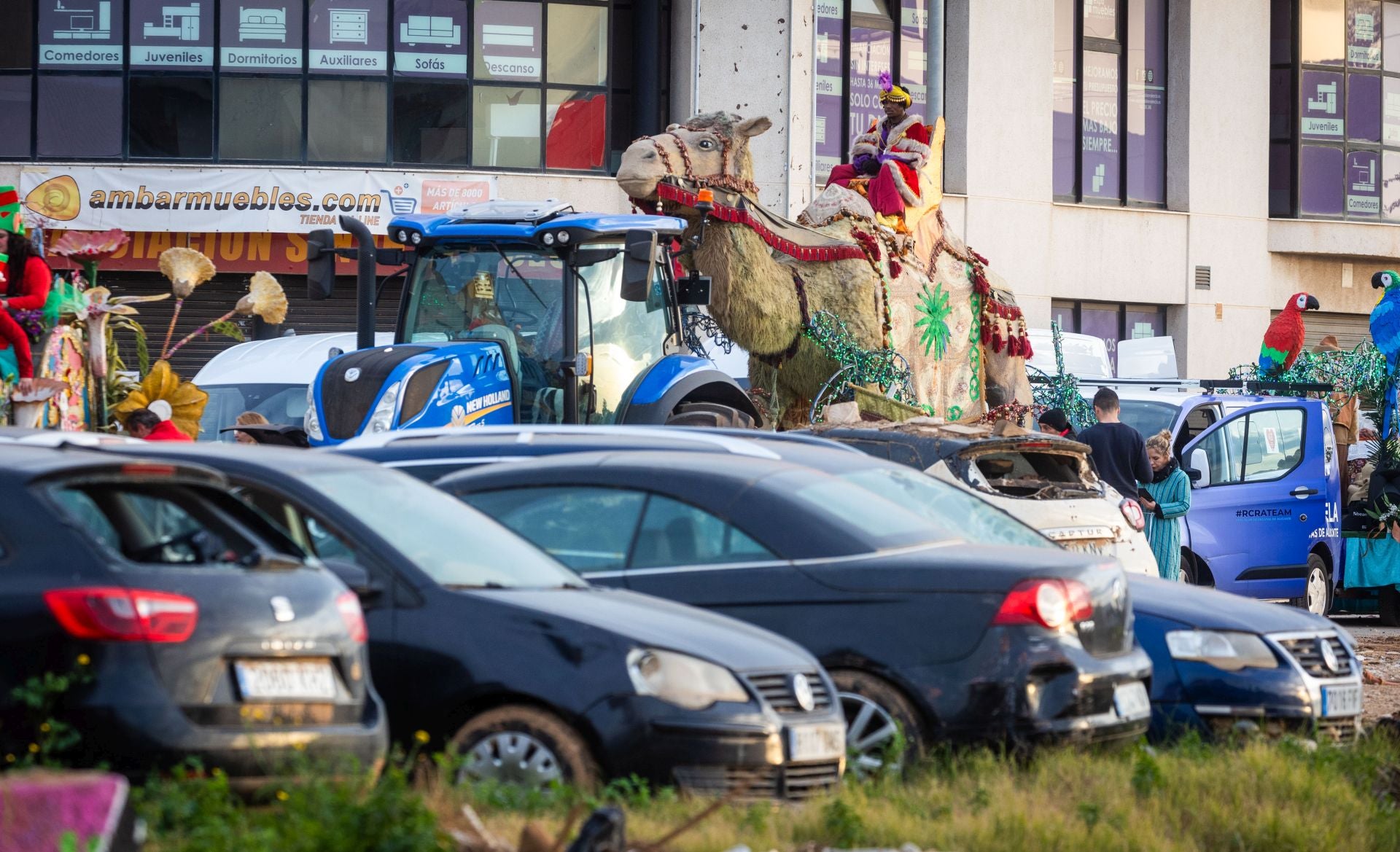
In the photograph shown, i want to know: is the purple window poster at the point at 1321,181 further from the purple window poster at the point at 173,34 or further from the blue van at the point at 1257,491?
the blue van at the point at 1257,491

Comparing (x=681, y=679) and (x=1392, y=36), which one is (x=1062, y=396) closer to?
(x=681, y=679)

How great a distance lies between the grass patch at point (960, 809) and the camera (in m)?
5.07

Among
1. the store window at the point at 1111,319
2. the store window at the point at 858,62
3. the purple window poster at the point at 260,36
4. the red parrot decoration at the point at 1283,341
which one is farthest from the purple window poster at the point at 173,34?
the red parrot decoration at the point at 1283,341

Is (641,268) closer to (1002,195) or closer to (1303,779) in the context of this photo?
(1303,779)

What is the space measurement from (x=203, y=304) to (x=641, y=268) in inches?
681

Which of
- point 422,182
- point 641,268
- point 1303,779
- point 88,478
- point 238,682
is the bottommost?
point 1303,779

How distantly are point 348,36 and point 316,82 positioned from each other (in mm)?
779

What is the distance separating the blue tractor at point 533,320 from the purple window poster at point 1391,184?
26.3 meters

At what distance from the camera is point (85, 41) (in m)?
27.1

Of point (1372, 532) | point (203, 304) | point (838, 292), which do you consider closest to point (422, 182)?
point (203, 304)

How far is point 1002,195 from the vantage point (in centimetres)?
3172

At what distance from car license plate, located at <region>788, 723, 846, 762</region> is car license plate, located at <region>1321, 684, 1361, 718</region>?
304 centimetres

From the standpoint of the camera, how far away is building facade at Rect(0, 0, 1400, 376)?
27031 millimetres

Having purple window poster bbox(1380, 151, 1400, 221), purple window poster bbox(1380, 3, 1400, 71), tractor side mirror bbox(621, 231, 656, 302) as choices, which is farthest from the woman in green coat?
purple window poster bbox(1380, 3, 1400, 71)
